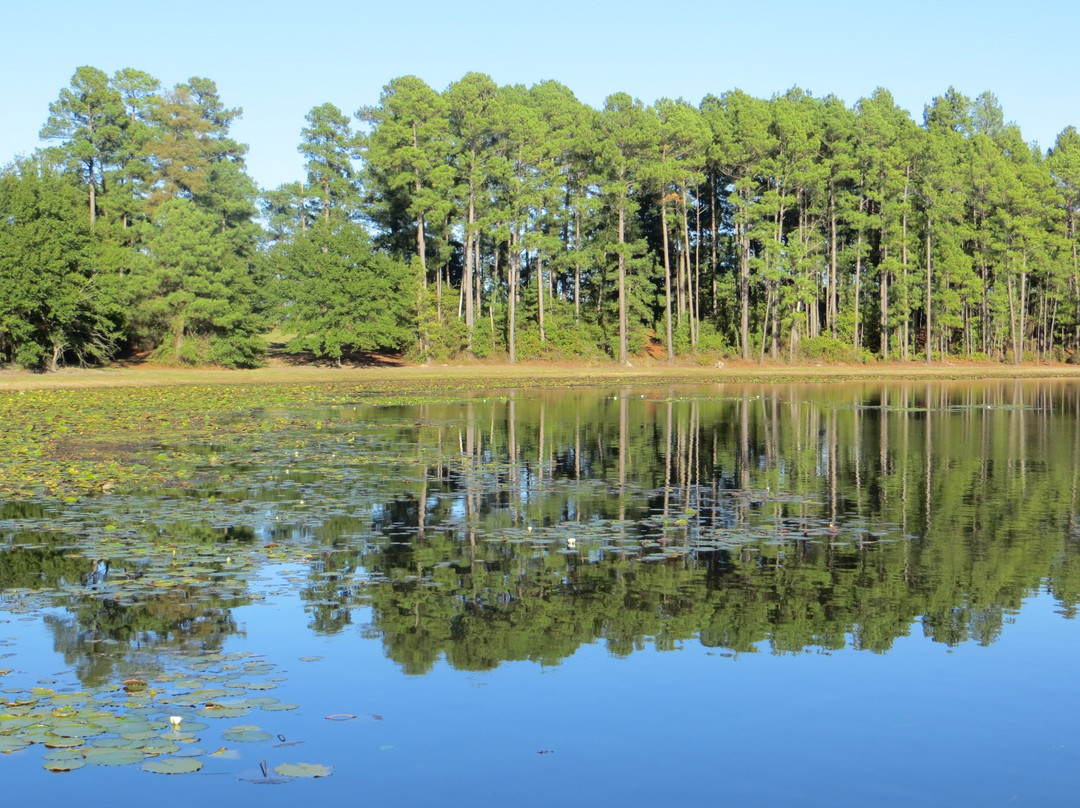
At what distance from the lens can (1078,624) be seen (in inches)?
409

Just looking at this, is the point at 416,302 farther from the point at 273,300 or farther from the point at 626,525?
the point at 626,525

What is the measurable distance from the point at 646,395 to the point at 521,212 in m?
28.1

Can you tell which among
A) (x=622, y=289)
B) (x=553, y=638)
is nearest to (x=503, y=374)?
(x=622, y=289)

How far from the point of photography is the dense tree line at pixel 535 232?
6347 cm

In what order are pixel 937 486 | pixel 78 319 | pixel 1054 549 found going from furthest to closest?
pixel 78 319, pixel 937 486, pixel 1054 549

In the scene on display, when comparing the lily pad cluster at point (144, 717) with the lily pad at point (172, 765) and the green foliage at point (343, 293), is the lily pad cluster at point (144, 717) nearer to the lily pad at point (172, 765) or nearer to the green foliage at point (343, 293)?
the lily pad at point (172, 765)

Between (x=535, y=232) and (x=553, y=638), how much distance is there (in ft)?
206

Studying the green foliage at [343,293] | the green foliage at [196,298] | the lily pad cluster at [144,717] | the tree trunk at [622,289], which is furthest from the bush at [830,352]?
the lily pad cluster at [144,717]

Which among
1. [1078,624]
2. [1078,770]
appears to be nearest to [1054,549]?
[1078,624]

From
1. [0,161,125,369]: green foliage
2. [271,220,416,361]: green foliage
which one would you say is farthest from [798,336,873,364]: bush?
[0,161,125,369]: green foliage

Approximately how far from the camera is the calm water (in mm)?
6930

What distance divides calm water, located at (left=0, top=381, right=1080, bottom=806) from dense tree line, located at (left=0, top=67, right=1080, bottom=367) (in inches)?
1743

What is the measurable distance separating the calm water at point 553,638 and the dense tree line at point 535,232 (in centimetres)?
4428

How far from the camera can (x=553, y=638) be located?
9781 mm
